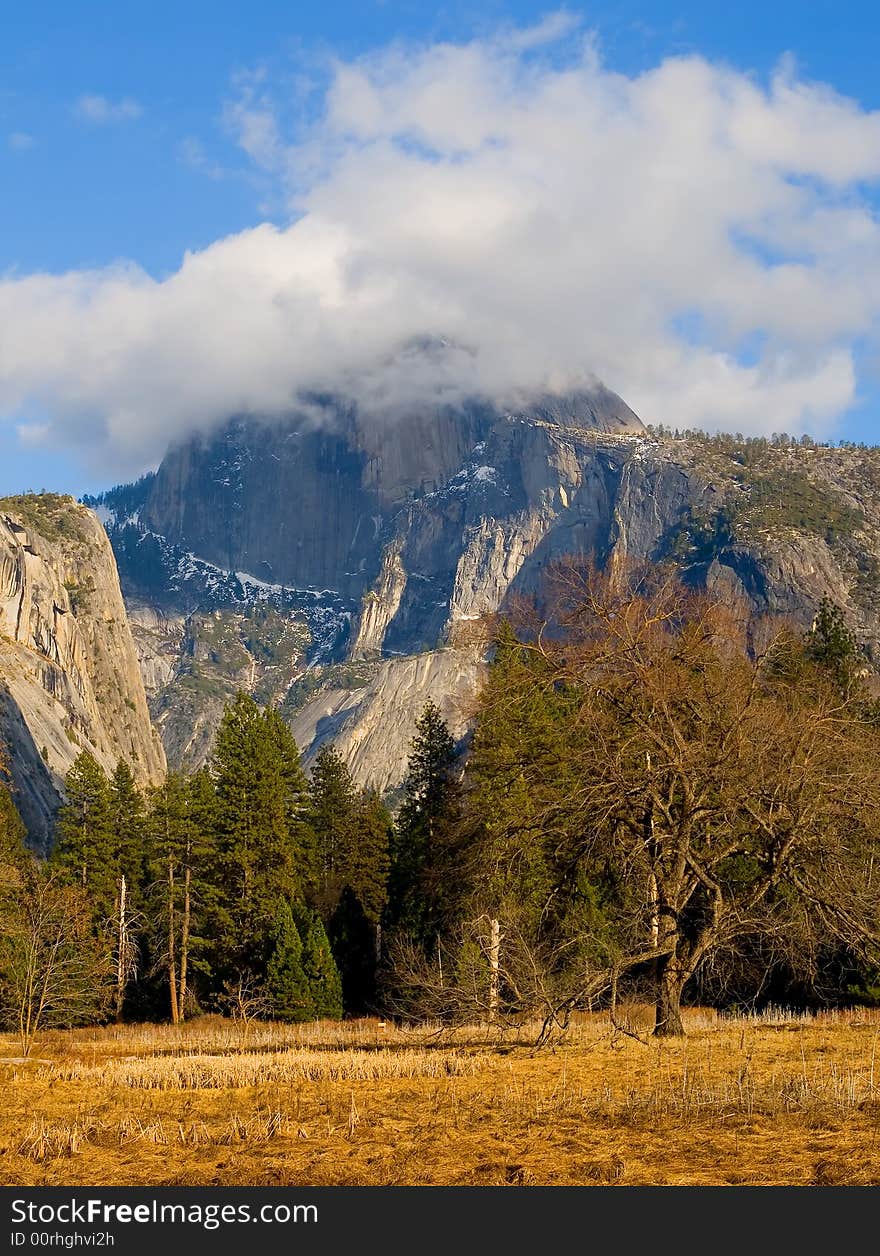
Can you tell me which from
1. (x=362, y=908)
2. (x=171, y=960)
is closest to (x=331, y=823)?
(x=362, y=908)

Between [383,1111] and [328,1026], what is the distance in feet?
79.5

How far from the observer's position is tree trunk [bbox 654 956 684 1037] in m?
22.4

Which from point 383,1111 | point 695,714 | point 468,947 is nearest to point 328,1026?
point 468,947

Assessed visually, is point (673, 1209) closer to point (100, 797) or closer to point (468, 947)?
point (468, 947)

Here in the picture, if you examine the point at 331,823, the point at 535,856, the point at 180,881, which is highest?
the point at 331,823

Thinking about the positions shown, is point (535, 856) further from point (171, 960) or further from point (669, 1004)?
point (171, 960)

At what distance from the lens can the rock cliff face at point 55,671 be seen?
107 metres

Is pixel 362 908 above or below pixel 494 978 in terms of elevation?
above

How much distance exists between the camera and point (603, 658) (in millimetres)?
22250

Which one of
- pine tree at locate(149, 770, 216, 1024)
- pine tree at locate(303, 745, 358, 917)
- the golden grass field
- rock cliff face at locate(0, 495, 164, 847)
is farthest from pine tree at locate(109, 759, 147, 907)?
rock cliff face at locate(0, 495, 164, 847)

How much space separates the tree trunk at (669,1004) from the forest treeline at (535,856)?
51 mm

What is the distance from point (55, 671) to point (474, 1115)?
143 meters

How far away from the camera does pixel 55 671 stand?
150 metres

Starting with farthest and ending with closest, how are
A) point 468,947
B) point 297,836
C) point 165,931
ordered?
point 297,836 → point 165,931 → point 468,947
